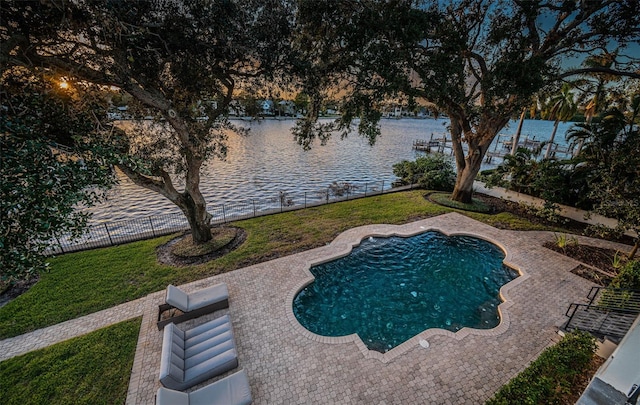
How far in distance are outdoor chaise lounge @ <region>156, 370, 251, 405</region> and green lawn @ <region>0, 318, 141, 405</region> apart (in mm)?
1642

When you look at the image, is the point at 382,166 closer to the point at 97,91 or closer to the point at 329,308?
the point at 329,308

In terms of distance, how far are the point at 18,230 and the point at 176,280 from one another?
509 centimetres

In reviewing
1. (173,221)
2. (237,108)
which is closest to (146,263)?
(173,221)

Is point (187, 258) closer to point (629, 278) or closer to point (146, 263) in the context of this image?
point (146, 263)

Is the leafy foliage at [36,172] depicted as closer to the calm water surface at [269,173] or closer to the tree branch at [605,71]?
the calm water surface at [269,173]

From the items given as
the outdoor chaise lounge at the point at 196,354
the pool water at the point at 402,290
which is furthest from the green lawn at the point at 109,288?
the pool water at the point at 402,290

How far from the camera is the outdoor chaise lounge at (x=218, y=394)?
179 inches

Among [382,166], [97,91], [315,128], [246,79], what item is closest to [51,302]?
[97,91]

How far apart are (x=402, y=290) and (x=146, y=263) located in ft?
32.1

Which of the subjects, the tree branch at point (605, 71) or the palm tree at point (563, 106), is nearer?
the tree branch at point (605, 71)

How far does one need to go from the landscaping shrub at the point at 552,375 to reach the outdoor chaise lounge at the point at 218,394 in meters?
4.37

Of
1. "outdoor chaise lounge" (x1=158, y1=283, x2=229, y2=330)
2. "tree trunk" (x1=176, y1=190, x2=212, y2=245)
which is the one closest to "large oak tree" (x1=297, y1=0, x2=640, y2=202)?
"tree trunk" (x1=176, y1=190, x2=212, y2=245)

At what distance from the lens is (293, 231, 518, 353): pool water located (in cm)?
741

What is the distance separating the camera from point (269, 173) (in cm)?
2620
